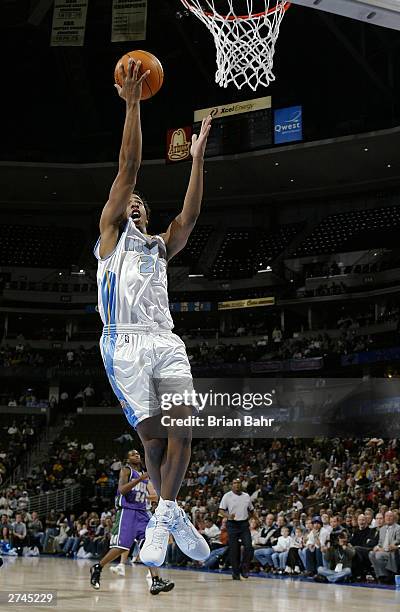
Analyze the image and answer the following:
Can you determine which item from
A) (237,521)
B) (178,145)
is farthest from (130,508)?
(178,145)

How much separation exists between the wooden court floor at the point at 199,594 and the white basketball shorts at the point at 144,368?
268cm

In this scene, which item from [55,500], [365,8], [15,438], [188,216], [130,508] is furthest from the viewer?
[15,438]

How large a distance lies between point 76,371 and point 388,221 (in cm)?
1289

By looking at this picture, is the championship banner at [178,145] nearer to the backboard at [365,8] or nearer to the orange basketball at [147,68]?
the backboard at [365,8]

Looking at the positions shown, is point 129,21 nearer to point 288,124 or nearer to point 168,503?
point 288,124

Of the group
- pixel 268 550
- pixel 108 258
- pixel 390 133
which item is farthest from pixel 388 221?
pixel 108 258

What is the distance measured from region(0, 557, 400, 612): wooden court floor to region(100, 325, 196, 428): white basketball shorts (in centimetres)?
268

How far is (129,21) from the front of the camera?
61.2 ft

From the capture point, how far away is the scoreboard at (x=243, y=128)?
2294 cm

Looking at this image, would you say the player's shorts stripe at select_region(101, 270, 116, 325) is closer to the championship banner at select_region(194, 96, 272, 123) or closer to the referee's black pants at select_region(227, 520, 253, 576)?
the referee's black pants at select_region(227, 520, 253, 576)

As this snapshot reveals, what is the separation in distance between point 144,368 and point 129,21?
53.3 feet

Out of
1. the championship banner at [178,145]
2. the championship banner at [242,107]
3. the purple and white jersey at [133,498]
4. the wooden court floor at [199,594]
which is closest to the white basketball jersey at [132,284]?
the wooden court floor at [199,594]

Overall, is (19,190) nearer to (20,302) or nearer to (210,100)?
(20,302)

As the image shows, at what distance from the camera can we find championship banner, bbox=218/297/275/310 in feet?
95.7
